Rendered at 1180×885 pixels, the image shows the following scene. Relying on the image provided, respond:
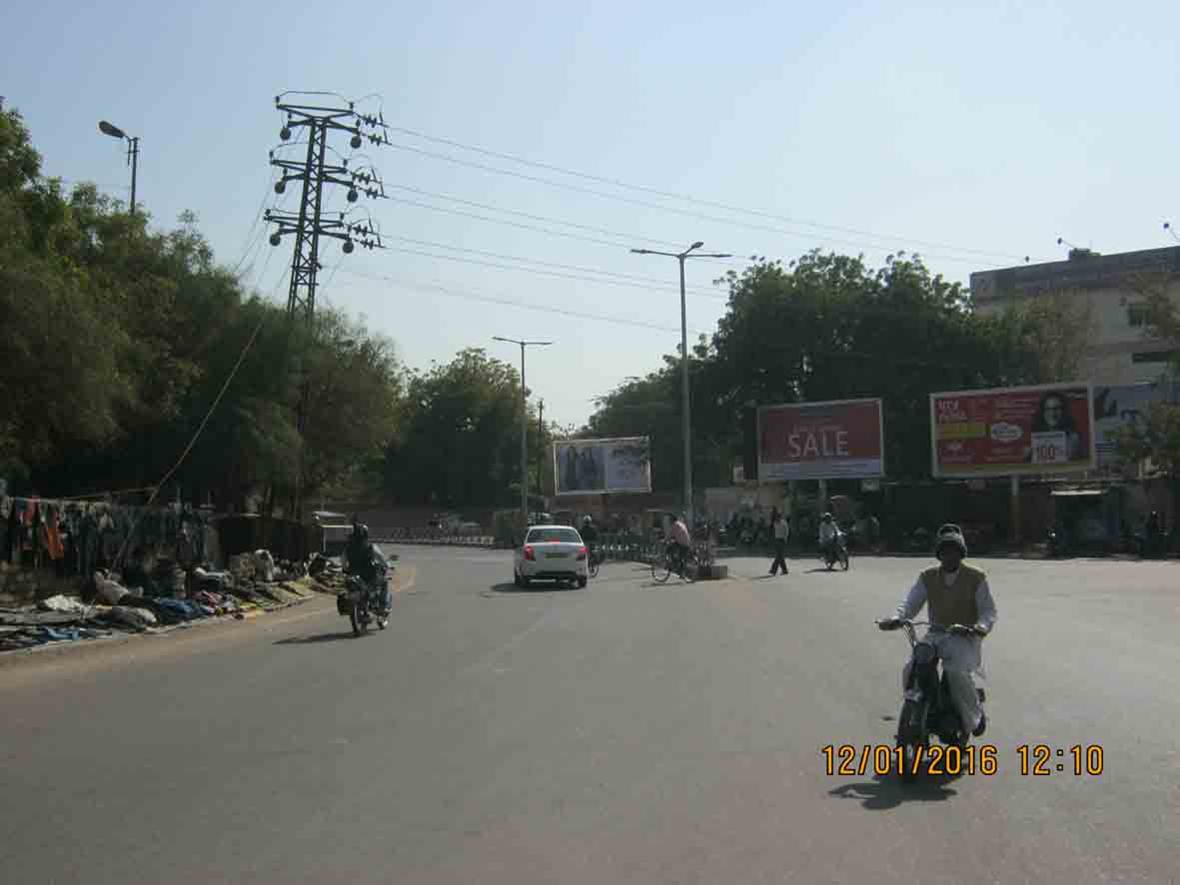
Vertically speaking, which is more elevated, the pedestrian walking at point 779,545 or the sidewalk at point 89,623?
the pedestrian walking at point 779,545

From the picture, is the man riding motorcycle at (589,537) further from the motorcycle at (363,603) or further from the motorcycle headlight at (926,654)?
the motorcycle headlight at (926,654)

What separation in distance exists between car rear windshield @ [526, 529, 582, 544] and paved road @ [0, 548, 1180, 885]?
14038 mm

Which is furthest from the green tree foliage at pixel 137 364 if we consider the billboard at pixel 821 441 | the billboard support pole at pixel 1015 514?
the billboard support pole at pixel 1015 514

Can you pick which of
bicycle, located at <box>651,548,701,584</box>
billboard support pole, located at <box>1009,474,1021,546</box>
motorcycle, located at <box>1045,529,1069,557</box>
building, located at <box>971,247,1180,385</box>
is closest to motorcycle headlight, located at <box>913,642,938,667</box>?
bicycle, located at <box>651,548,701,584</box>

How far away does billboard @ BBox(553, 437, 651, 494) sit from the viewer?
73.2 m

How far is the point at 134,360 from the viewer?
2438cm

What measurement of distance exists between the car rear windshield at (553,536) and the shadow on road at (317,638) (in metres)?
12.5

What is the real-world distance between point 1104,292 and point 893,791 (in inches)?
3235

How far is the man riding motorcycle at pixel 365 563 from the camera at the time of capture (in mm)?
19578

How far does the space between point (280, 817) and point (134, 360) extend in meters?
18.9

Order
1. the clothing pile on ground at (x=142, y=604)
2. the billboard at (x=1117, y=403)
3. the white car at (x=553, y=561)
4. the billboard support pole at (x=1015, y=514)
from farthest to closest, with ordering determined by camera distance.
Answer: the billboard at (x=1117, y=403)
the billboard support pole at (x=1015, y=514)
the white car at (x=553, y=561)
the clothing pile on ground at (x=142, y=604)

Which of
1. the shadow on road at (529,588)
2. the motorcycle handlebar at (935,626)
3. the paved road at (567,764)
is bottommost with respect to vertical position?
the shadow on road at (529,588)

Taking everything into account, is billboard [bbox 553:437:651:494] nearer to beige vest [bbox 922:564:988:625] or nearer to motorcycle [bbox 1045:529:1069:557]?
motorcycle [bbox 1045:529:1069:557]

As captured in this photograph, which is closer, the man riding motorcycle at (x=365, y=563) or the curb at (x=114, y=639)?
the curb at (x=114, y=639)
